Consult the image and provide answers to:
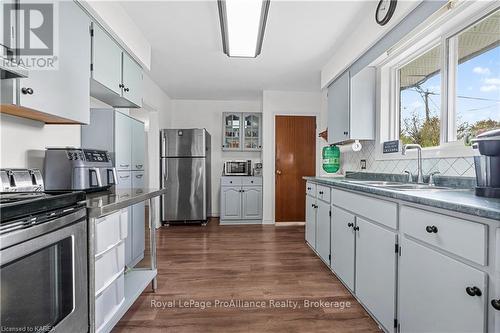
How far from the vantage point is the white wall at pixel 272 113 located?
473 cm

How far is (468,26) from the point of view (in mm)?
1770

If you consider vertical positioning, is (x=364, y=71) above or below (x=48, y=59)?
above

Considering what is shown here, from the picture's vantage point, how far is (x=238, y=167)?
16.3ft

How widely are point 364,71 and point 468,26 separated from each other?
3.38ft

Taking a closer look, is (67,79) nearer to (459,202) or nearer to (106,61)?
(106,61)

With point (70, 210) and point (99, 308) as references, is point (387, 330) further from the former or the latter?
point (70, 210)

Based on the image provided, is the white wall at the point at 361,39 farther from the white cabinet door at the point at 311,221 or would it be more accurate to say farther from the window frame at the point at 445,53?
the white cabinet door at the point at 311,221

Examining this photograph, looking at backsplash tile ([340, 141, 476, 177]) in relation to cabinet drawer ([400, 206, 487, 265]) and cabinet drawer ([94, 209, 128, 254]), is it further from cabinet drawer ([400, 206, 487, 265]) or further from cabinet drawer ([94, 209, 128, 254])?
cabinet drawer ([94, 209, 128, 254])

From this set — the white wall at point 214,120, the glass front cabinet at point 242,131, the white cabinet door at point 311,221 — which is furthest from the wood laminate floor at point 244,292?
the glass front cabinet at point 242,131

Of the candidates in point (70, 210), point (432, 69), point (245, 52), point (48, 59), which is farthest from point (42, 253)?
point (432, 69)

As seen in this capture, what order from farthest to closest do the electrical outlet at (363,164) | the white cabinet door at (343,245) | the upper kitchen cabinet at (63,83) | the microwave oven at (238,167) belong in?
the microwave oven at (238,167) < the electrical outlet at (363,164) < the white cabinet door at (343,245) < the upper kitchen cabinet at (63,83)

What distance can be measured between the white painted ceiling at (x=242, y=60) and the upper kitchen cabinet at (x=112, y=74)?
415 millimetres

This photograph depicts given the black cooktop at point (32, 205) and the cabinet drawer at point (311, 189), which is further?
the cabinet drawer at point (311, 189)

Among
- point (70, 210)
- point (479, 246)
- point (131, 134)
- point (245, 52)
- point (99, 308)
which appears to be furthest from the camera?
point (245, 52)
